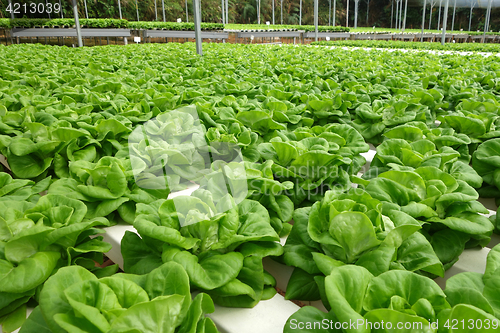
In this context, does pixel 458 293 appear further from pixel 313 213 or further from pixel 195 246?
pixel 195 246

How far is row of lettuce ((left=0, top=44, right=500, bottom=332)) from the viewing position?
0.96 metres

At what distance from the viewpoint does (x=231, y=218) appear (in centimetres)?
132

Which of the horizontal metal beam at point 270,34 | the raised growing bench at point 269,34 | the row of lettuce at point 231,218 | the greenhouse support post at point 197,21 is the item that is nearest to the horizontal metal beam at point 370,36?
the raised growing bench at point 269,34

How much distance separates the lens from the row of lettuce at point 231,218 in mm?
958

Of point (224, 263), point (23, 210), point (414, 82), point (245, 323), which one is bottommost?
point (245, 323)

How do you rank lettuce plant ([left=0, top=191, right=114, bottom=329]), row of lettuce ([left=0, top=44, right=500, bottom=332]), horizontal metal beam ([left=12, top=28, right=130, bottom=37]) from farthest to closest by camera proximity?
horizontal metal beam ([left=12, top=28, right=130, bottom=37]) < lettuce plant ([left=0, top=191, right=114, bottom=329]) < row of lettuce ([left=0, top=44, right=500, bottom=332])

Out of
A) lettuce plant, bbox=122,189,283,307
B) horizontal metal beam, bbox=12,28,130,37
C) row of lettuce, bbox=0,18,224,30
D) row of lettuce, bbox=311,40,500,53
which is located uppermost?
row of lettuce, bbox=0,18,224,30

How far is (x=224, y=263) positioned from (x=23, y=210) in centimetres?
89

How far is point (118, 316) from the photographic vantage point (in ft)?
2.89

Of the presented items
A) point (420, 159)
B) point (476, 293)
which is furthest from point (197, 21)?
point (476, 293)

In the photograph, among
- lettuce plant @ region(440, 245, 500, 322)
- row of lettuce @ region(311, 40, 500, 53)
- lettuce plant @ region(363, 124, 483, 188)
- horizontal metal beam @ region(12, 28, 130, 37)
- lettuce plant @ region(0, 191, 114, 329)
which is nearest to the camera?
lettuce plant @ region(440, 245, 500, 322)

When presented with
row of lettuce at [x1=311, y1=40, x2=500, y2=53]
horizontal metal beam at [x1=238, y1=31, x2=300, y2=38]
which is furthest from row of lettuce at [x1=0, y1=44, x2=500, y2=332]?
horizontal metal beam at [x1=238, y1=31, x2=300, y2=38]

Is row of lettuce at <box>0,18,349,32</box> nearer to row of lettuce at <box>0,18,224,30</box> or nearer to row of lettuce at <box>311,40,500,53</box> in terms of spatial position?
row of lettuce at <box>0,18,224,30</box>

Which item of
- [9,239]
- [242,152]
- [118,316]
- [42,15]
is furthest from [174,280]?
[42,15]
